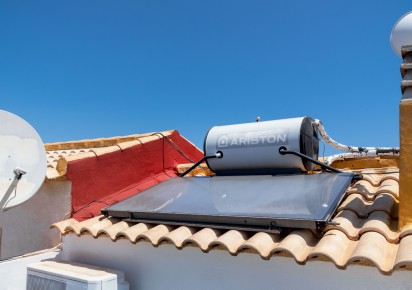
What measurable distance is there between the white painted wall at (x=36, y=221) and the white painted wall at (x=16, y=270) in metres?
0.63

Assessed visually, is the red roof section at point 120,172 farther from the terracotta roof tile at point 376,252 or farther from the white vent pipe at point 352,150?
the terracotta roof tile at point 376,252

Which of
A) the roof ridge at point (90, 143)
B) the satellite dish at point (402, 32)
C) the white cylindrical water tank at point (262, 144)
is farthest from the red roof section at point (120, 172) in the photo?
the satellite dish at point (402, 32)

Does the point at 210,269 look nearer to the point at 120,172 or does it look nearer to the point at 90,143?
the point at 120,172

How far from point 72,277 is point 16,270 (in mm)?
1570

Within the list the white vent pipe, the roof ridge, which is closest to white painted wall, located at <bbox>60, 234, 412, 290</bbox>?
the white vent pipe

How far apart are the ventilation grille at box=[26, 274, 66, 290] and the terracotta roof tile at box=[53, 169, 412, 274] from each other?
25.0 inches

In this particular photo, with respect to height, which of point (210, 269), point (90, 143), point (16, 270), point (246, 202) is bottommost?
point (16, 270)

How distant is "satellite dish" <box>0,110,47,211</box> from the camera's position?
513cm

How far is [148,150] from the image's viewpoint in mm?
6965

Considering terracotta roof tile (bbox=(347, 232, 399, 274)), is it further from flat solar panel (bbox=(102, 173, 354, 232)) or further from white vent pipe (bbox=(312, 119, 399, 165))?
white vent pipe (bbox=(312, 119, 399, 165))

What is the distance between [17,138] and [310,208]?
385cm

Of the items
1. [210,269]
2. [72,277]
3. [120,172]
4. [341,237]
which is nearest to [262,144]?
[210,269]

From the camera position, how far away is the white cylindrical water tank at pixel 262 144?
5160 millimetres

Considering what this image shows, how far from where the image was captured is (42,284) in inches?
181
